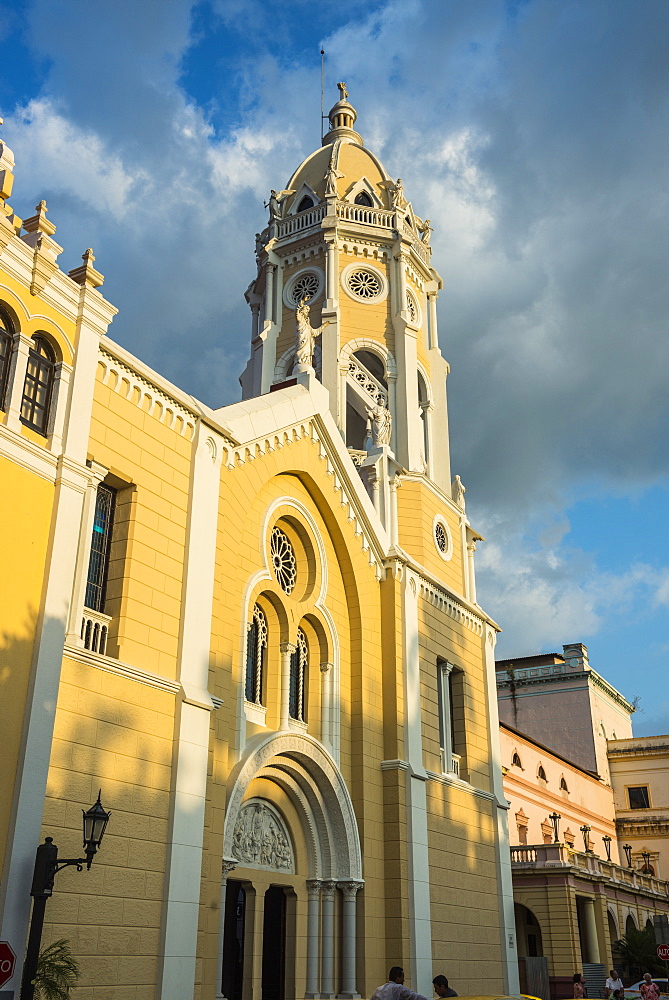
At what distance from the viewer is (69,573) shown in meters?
13.2

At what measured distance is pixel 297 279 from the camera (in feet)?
107

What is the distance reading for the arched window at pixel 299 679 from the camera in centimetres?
1969

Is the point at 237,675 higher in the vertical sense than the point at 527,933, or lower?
higher

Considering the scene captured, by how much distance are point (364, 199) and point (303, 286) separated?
14.9 ft

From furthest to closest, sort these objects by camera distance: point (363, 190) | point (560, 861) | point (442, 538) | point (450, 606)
→ point (363, 190), point (560, 861), point (442, 538), point (450, 606)

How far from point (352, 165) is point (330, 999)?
92.4ft

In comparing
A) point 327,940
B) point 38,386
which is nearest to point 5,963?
point 38,386

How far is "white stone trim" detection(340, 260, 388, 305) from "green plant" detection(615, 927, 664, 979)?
79.6 ft

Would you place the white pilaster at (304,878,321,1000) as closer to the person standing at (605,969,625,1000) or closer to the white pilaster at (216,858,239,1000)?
the white pilaster at (216,858,239,1000)

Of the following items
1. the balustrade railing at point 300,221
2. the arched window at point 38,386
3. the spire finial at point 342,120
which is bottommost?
the arched window at point 38,386

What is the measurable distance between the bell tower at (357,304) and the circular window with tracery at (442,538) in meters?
1.45

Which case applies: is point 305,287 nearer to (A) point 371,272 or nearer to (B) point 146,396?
(A) point 371,272

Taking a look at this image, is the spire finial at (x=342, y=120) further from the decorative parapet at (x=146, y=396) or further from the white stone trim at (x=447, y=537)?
the decorative parapet at (x=146, y=396)

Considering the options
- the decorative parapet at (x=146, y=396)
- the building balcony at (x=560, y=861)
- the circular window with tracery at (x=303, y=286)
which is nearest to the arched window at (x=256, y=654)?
the decorative parapet at (x=146, y=396)
